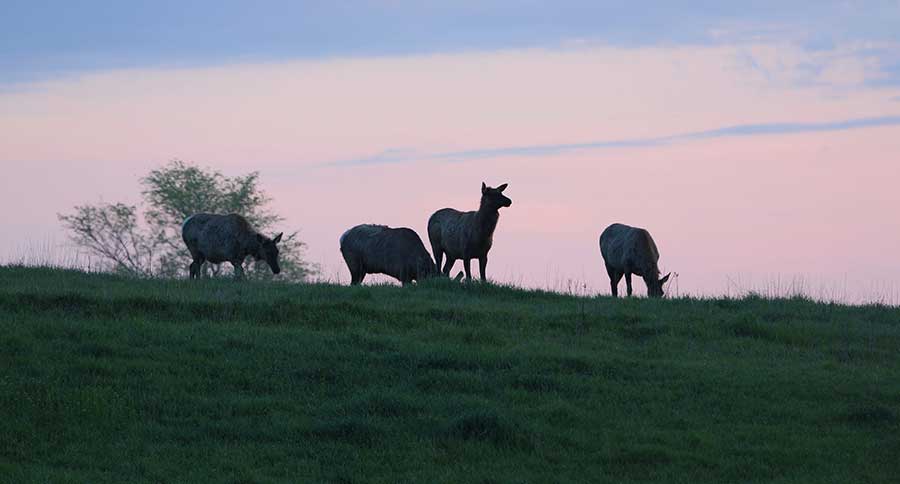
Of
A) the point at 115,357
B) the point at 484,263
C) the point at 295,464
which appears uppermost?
the point at 484,263

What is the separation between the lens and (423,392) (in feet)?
45.6

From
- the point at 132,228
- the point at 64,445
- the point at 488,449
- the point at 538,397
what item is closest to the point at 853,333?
the point at 538,397

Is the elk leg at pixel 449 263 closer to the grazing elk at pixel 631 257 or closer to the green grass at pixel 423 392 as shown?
the grazing elk at pixel 631 257

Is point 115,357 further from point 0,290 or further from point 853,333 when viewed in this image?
point 853,333

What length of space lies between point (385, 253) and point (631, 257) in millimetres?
5137

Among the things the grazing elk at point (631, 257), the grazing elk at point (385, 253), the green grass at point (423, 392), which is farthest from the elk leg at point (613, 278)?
the green grass at point (423, 392)

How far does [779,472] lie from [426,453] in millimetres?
3253

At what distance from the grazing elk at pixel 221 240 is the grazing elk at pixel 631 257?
7.35 m

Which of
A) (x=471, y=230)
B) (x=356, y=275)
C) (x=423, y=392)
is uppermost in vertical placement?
(x=471, y=230)

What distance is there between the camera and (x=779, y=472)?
11922 mm

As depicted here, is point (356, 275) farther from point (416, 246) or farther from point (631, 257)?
point (631, 257)

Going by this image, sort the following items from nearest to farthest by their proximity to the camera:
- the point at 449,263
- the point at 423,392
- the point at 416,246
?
the point at 423,392 < the point at 416,246 < the point at 449,263

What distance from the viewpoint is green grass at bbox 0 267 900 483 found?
39.0 ft

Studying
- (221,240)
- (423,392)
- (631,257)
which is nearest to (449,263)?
(631,257)
